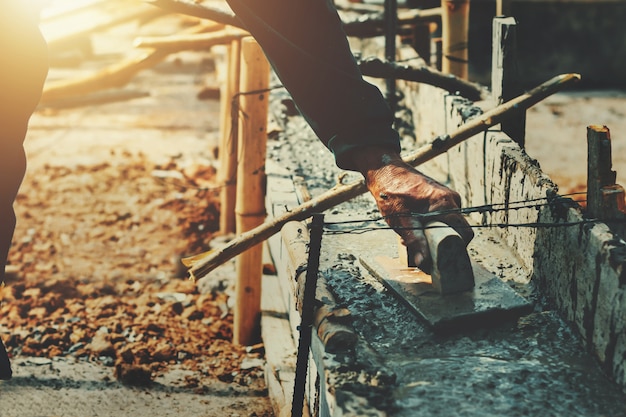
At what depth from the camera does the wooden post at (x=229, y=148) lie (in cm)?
556

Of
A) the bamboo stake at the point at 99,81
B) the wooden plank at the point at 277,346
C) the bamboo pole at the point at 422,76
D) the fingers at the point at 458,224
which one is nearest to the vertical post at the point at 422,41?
the bamboo pole at the point at 422,76

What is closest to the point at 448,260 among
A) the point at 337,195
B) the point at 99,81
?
the point at 337,195

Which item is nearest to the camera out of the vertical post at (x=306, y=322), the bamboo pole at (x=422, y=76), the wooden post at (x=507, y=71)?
the vertical post at (x=306, y=322)

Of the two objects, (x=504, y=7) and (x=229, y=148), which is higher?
(x=504, y=7)

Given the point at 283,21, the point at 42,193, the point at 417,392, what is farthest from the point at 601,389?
the point at 42,193

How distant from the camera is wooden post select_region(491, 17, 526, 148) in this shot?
153 inches

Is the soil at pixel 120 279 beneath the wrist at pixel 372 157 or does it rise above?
beneath

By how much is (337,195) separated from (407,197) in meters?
0.56

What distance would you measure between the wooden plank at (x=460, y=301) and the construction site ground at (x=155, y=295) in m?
0.05

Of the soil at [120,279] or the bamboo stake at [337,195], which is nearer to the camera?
the bamboo stake at [337,195]

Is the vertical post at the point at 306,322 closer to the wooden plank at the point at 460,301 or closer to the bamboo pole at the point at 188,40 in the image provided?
the wooden plank at the point at 460,301

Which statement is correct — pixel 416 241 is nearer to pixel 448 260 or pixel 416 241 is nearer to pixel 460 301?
pixel 448 260

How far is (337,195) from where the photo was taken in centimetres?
358

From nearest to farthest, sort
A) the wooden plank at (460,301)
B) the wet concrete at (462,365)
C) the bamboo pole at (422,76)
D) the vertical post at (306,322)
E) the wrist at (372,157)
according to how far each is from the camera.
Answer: the wet concrete at (462,365) < the vertical post at (306,322) < the wooden plank at (460,301) < the wrist at (372,157) < the bamboo pole at (422,76)
